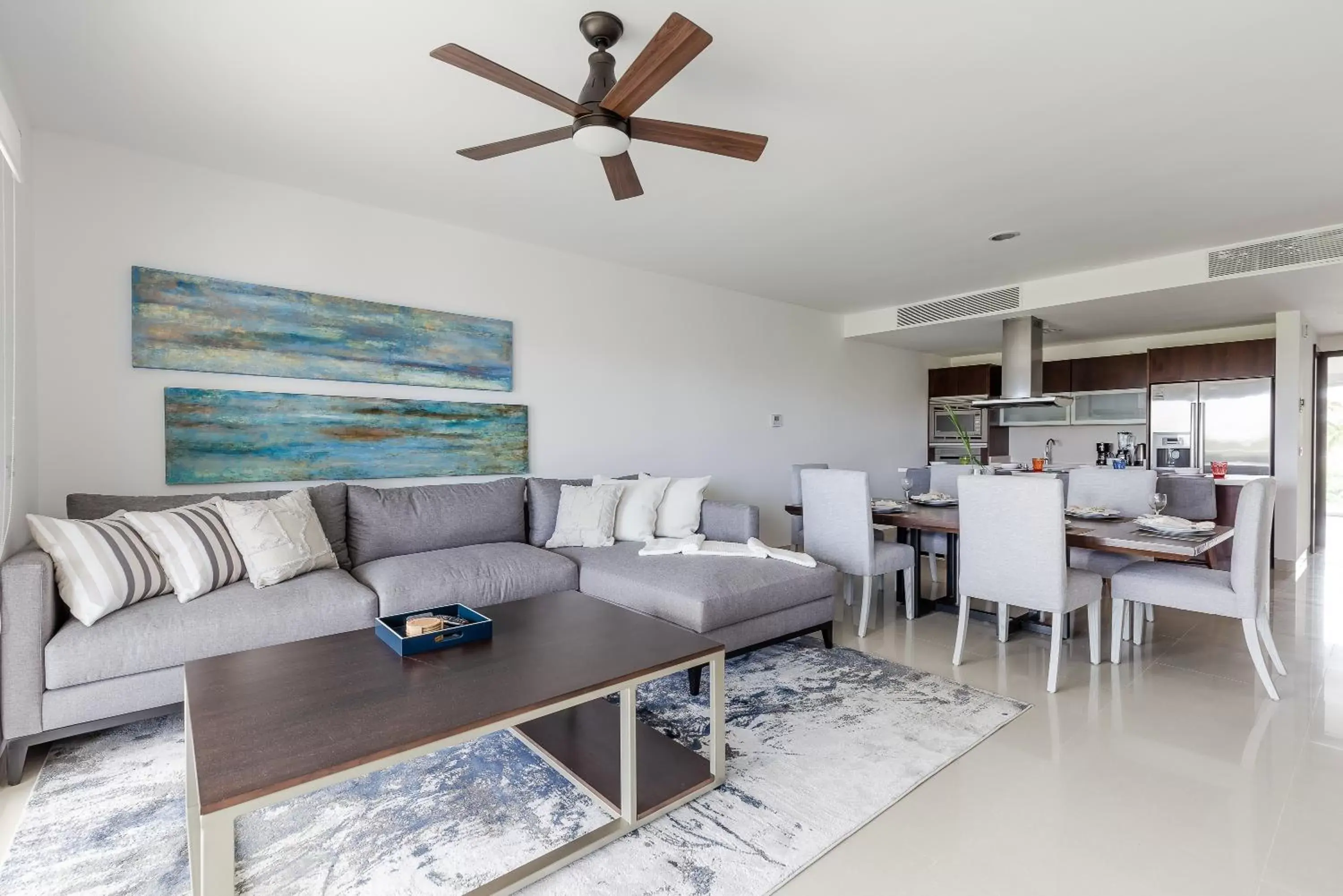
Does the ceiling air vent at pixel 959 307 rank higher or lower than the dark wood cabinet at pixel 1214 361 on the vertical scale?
higher

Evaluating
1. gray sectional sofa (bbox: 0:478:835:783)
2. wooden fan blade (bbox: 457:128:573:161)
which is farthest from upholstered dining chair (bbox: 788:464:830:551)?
wooden fan blade (bbox: 457:128:573:161)

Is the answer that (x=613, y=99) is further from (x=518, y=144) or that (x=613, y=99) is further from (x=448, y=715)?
(x=448, y=715)

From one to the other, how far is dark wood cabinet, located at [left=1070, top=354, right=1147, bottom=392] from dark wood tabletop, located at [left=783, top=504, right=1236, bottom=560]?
3.89 meters

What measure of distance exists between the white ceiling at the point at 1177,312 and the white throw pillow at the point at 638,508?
11.7 feet

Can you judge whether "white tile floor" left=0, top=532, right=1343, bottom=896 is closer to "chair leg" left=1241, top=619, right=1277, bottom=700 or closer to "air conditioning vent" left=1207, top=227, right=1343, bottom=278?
"chair leg" left=1241, top=619, right=1277, bottom=700

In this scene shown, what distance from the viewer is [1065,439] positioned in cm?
714

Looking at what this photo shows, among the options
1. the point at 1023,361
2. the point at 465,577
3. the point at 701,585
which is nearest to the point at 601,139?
the point at 701,585

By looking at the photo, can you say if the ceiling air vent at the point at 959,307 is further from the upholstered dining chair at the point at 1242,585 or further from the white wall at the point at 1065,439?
the upholstered dining chair at the point at 1242,585

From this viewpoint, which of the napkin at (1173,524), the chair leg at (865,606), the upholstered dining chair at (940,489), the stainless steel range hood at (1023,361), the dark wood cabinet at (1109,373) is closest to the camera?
the napkin at (1173,524)

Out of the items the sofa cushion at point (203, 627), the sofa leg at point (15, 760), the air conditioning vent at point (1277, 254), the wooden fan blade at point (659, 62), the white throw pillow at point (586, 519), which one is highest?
the air conditioning vent at point (1277, 254)

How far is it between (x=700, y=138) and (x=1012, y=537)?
2173mm

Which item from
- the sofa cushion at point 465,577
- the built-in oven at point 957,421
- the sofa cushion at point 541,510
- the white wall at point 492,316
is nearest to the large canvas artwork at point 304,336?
the white wall at point 492,316

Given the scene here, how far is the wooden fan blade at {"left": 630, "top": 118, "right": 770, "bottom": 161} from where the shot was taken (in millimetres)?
2051

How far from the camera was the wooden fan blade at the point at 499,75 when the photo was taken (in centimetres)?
173
